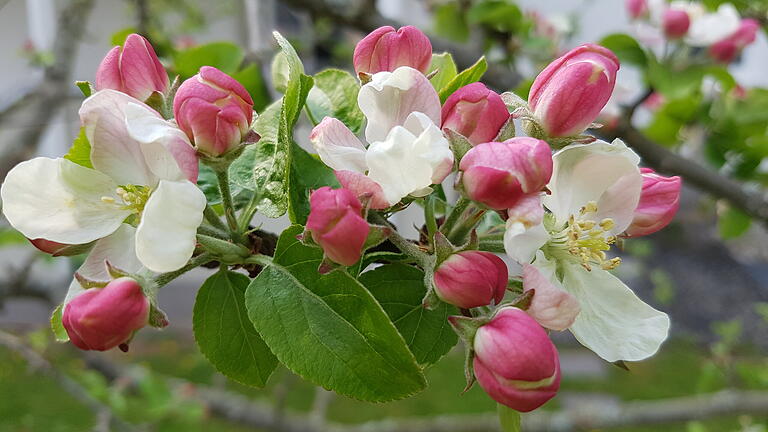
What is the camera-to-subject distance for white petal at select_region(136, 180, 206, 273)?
464mm

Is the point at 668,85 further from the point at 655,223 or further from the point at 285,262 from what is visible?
the point at 285,262

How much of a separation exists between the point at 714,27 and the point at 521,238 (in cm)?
166

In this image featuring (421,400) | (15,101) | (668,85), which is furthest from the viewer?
(421,400)

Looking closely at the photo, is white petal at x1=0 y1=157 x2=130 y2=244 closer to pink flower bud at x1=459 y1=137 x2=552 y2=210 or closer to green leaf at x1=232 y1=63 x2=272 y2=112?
pink flower bud at x1=459 y1=137 x2=552 y2=210

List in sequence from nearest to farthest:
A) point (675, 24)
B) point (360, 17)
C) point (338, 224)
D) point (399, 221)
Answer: point (338, 224) < point (360, 17) < point (675, 24) < point (399, 221)

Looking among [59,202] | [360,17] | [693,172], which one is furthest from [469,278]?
[693,172]

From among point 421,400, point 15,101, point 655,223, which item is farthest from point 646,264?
point 655,223

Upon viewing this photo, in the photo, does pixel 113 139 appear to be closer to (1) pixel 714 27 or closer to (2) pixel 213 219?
(2) pixel 213 219

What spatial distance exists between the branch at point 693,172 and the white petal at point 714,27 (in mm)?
419

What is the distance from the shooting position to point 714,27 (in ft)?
5.95

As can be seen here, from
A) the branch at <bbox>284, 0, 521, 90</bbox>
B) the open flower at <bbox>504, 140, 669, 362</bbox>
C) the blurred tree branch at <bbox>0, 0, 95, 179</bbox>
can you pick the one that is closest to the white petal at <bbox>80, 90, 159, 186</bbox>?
the open flower at <bbox>504, 140, 669, 362</bbox>

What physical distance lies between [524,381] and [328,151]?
0.24m

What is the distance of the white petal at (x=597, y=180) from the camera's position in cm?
56

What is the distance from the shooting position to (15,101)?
2.10 metres
